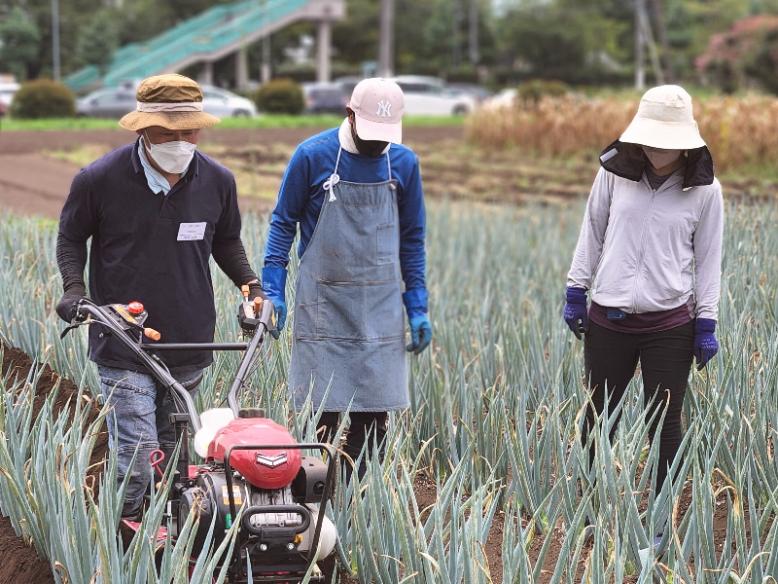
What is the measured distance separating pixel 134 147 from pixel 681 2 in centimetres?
5264

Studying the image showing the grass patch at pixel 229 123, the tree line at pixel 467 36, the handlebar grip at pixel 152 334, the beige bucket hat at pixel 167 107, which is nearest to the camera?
the handlebar grip at pixel 152 334

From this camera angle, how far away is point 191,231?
3.49m

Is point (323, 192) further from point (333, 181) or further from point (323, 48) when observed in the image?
point (323, 48)

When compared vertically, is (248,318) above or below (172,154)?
below

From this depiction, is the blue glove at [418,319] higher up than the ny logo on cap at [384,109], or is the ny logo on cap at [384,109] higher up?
the ny logo on cap at [384,109]

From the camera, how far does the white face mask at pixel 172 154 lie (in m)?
3.39

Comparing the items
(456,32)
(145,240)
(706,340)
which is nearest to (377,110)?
(145,240)

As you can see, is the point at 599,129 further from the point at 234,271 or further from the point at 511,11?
the point at 511,11

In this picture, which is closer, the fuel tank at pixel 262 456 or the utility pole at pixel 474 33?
the fuel tank at pixel 262 456

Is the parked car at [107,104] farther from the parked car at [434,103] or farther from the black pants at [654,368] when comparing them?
the black pants at [654,368]

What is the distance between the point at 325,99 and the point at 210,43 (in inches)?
257

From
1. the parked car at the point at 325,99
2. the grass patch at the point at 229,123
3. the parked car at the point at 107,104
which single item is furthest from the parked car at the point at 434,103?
the parked car at the point at 107,104

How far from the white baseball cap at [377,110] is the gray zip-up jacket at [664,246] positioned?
71cm

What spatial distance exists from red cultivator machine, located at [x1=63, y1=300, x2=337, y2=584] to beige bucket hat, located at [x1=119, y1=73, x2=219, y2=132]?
23.7 inches
